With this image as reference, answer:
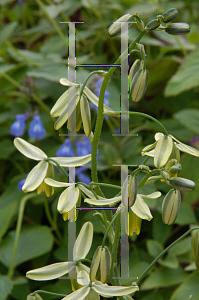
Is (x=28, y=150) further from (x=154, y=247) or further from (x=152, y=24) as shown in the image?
(x=154, y=247)

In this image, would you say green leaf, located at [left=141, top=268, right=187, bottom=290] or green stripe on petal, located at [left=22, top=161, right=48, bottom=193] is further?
green leaf, located at [left=141, top=268, right=187, bottom=290]

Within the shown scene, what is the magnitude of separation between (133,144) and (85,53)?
1.58 ft

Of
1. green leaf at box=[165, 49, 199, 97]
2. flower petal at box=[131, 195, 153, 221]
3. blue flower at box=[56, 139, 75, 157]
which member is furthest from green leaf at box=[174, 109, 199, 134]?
flower petal at box=[131, 195, 153, 221]

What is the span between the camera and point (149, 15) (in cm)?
105

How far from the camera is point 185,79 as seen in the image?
0.84 metres

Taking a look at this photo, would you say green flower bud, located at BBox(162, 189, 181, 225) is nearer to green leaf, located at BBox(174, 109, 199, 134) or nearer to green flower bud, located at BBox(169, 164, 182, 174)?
green flower bud, located at BBox(169, 164, 182, 174)

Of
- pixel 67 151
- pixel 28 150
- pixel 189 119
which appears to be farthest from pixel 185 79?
pixel 28 150

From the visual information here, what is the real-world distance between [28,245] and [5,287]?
15 centimetres

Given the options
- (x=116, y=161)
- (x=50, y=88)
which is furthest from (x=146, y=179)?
(x=50, y=88)

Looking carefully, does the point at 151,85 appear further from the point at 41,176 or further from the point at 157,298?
the point at 41,176

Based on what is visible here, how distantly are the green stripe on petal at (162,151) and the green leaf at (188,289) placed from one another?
39 centimetres

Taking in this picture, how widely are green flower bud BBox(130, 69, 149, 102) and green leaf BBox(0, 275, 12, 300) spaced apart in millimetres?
437

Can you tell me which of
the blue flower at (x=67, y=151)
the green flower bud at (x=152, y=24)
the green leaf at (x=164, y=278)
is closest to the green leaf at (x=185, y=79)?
the blue flower at (x=67, y=151)

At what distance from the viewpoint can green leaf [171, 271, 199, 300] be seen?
2.00ft
